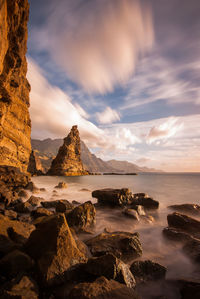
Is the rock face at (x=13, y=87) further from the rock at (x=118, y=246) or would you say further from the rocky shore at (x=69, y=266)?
the rock at (x=118, y=246)

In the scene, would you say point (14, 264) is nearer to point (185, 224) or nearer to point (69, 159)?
point (185, 224)

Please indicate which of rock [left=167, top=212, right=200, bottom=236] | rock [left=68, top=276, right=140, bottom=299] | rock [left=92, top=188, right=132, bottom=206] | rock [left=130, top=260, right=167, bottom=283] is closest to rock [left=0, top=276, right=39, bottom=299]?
Answer: rock [left=68, top=276, right=140, bottom=299]

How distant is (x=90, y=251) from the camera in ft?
12.2

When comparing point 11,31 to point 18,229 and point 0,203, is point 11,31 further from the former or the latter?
point 18,229

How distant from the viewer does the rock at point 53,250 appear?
99.2 inches

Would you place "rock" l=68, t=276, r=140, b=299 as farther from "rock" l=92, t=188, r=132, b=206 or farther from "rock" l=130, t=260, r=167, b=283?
"rock" l=92, t=188, r=132, b=206

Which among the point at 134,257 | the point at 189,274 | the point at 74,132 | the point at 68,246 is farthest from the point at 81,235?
the point at 74,132

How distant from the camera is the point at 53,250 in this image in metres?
2.80

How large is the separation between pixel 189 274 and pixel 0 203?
9.00 metres

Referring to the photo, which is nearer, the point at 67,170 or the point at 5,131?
the point at 5,131

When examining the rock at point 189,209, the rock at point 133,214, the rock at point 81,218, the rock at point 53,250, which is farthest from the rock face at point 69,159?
the rock at point 53,250

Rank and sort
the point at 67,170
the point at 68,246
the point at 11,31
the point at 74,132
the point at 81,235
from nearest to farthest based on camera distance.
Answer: the point at 68,246, the point at 81,235, the point at 11,31, the point at 67,170, the point at 74,132

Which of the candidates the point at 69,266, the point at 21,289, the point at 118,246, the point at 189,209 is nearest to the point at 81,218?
the point at 118,246

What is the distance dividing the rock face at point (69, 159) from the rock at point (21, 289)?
7041 centimetres
